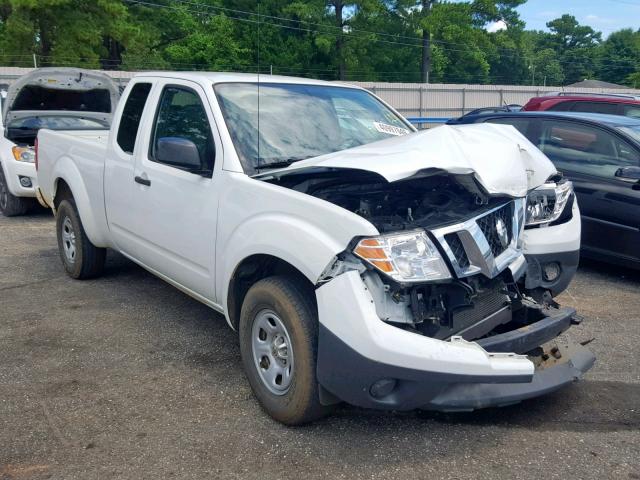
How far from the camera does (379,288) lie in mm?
3109

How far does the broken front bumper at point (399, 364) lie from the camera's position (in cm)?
300

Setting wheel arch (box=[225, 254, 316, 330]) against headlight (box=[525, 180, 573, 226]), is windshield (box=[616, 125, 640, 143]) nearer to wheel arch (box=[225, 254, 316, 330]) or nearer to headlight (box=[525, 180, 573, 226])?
headlight (box=[525, 180, 573, 226])

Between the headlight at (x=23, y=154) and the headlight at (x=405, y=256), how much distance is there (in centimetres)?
761

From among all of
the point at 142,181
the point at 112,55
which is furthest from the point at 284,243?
the point at 112,55

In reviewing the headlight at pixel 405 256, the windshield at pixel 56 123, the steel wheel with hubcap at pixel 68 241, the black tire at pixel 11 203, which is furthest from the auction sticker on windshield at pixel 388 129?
the black tire at pixel 11 203

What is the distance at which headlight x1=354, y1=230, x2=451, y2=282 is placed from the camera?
306cm

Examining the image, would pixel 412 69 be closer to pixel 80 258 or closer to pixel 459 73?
pixel 459 73

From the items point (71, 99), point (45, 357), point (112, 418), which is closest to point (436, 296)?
point (112, 418)

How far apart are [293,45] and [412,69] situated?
12.0 m

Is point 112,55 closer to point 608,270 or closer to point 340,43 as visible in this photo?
point 340,43

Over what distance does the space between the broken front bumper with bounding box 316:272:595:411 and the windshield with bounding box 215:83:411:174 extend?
1.29 m

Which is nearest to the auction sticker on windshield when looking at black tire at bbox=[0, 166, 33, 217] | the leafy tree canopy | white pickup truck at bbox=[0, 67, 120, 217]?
white pickup truck at bbox=[0, 67, 120, 217]

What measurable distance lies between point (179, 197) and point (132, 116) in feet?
4.06

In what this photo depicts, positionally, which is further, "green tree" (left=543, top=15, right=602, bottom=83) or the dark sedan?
"green tree" (left=543, top=15, right=602, bottom=83)
